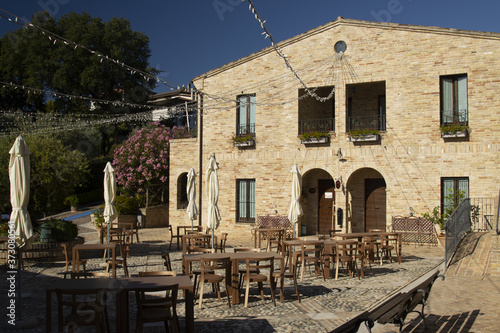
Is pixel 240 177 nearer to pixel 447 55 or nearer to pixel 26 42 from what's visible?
pixel 447 55

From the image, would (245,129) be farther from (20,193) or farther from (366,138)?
(20,193)

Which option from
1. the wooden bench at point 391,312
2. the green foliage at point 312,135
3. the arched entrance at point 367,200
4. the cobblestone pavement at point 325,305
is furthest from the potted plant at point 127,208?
the wooden bench at point 391,312

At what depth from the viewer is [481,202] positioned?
15570 millimetres

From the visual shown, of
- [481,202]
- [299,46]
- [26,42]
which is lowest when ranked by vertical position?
[481,202]

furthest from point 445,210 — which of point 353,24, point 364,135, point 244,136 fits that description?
point 244,136

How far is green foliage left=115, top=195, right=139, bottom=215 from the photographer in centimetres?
2339

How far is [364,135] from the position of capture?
17531 millimetres

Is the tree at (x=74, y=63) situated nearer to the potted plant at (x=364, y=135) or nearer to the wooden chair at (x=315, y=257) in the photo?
the potted plant at (x=364, y=135)

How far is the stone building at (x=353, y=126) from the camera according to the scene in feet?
52.9

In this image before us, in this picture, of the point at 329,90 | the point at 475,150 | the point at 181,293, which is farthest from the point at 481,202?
the point at 181,293

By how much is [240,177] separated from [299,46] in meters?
5.85

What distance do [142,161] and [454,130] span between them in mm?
15632

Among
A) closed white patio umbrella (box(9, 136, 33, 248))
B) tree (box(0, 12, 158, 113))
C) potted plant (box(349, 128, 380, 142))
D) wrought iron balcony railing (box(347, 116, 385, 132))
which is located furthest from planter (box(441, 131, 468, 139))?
tree (box(0, 12, 158, 113))

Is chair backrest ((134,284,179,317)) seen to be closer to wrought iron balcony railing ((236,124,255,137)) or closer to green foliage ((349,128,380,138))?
green foliage ((349,128,380,138))
